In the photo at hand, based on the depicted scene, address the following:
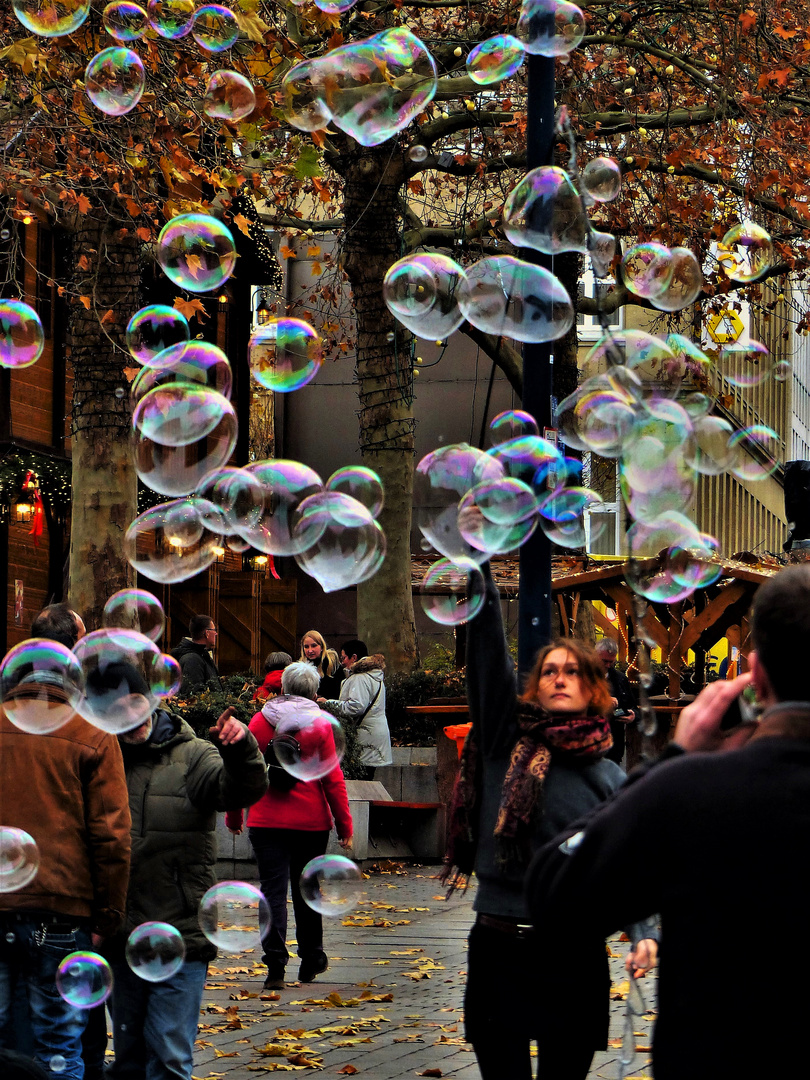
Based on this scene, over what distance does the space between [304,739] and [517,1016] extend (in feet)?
12.4

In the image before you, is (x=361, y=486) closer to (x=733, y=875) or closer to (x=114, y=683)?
(x=114, y=683)

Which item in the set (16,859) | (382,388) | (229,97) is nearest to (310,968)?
(16,859)

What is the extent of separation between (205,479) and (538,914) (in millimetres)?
5265

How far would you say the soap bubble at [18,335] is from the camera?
8.39 meters

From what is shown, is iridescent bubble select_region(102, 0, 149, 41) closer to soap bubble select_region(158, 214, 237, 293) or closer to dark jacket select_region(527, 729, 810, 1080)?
soap bubble select_region(158, 214, 237, 293)

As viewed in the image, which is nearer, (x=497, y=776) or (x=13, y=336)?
(x=497, y=776)

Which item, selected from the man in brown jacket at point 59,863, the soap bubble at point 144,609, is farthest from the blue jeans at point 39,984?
the soap bubble at point 144,609

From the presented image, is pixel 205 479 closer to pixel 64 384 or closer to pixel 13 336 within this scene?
pixel 13 336

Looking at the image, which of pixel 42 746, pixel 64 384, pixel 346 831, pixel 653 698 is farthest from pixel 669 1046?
pixel 64 384

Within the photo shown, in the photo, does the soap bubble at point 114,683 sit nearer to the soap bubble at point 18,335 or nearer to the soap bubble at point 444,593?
the soap bubble at point 444,593

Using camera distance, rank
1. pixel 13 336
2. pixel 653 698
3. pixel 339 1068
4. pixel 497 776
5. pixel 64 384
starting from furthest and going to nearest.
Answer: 1. pixel 64 384
2. pixel 653 698
3. pixel 13 336
4. pixel 339 1068
5. pixel 497 776

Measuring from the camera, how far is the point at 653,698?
1496 cm

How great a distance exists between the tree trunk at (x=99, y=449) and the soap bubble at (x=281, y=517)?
6034 millimetres

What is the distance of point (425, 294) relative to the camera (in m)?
8.28
